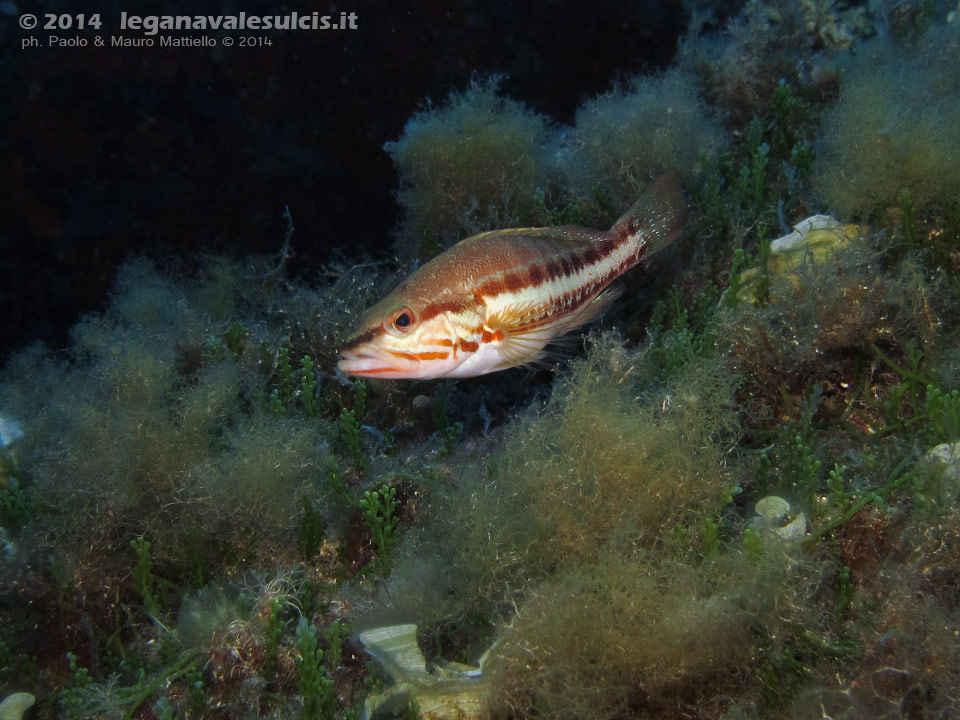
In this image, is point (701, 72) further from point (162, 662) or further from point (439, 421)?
point (162, 662)

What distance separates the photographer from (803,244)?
4.75 metres

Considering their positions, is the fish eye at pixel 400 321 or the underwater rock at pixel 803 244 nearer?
the fish eye at pixel 400 321

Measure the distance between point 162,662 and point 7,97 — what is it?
35.9 ft

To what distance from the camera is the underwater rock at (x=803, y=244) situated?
4.70m

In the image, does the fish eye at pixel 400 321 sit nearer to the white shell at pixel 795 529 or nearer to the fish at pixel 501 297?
the fish at pixel 501 297

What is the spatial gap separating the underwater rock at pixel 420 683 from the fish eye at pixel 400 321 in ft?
5.29

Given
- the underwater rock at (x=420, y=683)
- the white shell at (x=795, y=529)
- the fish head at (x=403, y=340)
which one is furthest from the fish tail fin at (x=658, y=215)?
the underwater rock at (x=420, y=683)

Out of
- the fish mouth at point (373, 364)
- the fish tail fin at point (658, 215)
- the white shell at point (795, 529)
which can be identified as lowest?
the white shell at point (795, 529)

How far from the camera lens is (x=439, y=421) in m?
5.03

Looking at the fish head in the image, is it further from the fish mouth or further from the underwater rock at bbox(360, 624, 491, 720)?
the underwater rock at bbox(360, 624, 491, 720)

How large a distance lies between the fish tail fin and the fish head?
1793 mm

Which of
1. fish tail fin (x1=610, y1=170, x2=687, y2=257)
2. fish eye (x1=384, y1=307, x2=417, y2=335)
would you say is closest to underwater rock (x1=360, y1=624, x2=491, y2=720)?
fish eye (x1=384, y1=307, x2=417, y2=335)

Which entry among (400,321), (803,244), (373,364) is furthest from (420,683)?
(803,244)

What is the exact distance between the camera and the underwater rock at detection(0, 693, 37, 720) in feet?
11.0
